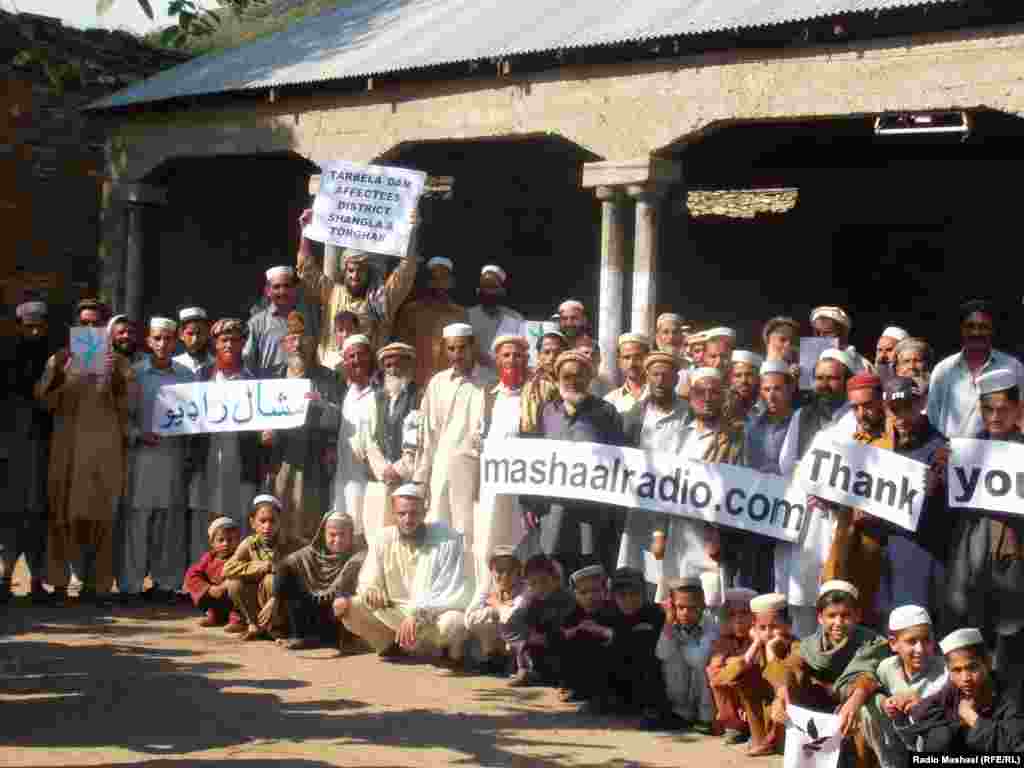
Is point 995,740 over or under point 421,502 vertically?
under

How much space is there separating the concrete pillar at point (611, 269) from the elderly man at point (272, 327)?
90.8 inches

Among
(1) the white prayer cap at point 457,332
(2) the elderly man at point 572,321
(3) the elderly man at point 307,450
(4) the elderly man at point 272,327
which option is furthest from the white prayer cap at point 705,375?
(4) the elderly man at point 272,327

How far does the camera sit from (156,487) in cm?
981

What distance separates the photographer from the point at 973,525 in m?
6.59

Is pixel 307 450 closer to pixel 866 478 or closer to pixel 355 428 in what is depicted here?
pixel 355 428

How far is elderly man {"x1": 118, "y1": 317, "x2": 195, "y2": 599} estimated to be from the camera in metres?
9.81

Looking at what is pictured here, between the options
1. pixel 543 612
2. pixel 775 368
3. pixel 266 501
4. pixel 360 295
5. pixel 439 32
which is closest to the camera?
pixel 775 368

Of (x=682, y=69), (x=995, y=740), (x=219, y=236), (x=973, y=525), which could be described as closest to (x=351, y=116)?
(x=682, y=69)

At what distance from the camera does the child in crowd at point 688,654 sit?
6941 mm

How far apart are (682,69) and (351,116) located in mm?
3400

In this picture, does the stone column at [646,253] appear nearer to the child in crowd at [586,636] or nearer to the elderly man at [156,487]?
the elderly man at [156,487]

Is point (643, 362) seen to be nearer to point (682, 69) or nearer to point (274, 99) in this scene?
point (682, 69)

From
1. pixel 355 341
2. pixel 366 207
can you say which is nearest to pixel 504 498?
pixel 355 341

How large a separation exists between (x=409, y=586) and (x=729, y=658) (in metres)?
2.26
